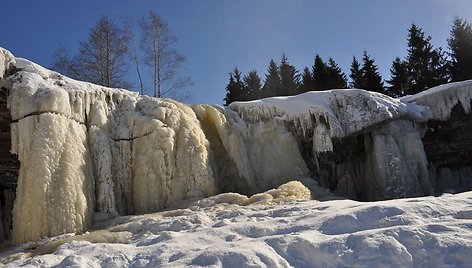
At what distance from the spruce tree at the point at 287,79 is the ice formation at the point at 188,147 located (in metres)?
16.6

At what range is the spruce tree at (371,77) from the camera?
27.5m

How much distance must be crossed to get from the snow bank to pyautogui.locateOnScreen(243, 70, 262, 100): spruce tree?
25.4 m

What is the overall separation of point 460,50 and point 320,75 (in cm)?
868

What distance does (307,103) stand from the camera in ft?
47.2

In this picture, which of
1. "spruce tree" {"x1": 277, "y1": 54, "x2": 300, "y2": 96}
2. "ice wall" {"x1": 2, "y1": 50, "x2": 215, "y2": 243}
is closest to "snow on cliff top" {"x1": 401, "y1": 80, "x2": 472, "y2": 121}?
"ice wall" {"x1": 2, "y1": 50, "x2": 215, "y2": 243}

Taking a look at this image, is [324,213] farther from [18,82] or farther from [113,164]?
[18,82]

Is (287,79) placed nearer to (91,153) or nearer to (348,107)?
(348,107)

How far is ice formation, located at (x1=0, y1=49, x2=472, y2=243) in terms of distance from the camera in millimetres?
9891

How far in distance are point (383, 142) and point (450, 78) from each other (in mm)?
15668

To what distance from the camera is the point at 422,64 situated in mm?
28484

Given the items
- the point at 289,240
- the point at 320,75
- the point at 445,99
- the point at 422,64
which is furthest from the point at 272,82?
the point at 289,240

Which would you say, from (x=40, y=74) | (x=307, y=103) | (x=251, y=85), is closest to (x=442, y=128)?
(x=307, y=103)

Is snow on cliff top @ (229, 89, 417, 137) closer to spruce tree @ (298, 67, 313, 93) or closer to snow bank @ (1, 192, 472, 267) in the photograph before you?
snow bank @ (1, 192, 472, 267)

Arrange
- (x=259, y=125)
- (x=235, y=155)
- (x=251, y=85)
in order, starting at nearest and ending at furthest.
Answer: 1. (x=235, y=155)
2. (x=259, y=125)
3. (x=251, y=85)
